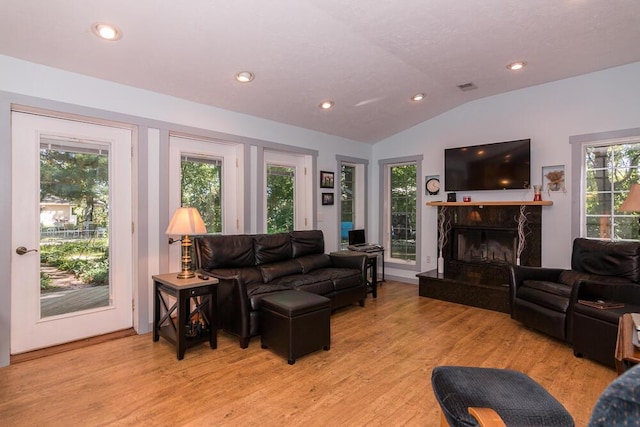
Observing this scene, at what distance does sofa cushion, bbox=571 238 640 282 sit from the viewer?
3.27 meters

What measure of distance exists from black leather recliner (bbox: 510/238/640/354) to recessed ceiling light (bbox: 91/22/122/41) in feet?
14.3

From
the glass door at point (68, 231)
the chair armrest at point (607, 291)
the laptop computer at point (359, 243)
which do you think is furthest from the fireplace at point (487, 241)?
the glass door at point (68, 231)

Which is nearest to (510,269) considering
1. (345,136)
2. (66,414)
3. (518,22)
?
(518,22)

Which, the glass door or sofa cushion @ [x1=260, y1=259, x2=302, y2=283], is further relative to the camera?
sofa cushion @ [x1=260, y1=259, x2=302, y2=283]

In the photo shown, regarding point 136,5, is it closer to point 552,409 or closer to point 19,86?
point 19,86

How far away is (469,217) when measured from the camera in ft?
16.5

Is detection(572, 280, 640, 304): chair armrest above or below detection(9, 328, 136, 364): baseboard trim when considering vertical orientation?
above

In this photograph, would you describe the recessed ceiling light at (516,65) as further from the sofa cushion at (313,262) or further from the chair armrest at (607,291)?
the sofa cushion at (313,262)

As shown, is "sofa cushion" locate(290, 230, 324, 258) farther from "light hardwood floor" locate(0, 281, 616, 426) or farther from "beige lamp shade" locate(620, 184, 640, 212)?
"beige lamp shade" locate(620, 184, 640, 212)

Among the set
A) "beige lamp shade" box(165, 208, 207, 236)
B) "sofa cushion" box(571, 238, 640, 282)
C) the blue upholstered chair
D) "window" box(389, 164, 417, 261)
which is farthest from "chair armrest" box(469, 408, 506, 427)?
"window" box(389, 164, 417, 261)

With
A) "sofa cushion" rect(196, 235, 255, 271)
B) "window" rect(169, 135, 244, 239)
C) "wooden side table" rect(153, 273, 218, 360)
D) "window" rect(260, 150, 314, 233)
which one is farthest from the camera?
"window" rect(260, 150, 314, 233)

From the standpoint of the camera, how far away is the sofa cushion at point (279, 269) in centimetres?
368

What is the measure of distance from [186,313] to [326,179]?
9.93ft

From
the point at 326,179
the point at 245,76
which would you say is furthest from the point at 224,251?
the point at 326,179
